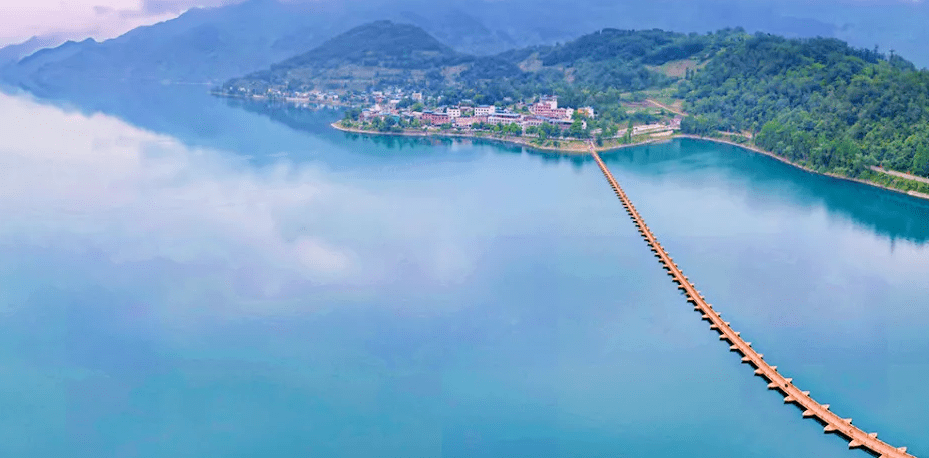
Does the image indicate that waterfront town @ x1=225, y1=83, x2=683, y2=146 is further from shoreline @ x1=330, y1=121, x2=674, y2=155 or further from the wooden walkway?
the wooden walkway

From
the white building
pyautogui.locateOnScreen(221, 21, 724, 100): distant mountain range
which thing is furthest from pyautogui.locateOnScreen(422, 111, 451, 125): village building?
pyautogui.locateOnScreen(221, 21, 724, 100): distant mountain range

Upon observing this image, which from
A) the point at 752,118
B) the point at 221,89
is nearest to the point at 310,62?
the point at 221,89

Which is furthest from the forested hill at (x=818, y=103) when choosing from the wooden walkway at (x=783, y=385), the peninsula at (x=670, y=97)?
the wooden walkway at (x=783, y=385)

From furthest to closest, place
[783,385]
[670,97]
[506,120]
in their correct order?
[670,97], [506,120], [783,385]

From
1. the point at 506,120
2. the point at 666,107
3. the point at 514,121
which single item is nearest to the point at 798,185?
the point at 514,121

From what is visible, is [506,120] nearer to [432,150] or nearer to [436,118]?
[436,118]

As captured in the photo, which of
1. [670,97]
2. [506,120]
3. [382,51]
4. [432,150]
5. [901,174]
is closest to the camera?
[901,174]

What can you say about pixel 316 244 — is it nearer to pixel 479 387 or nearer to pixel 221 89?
pixel 479 387
